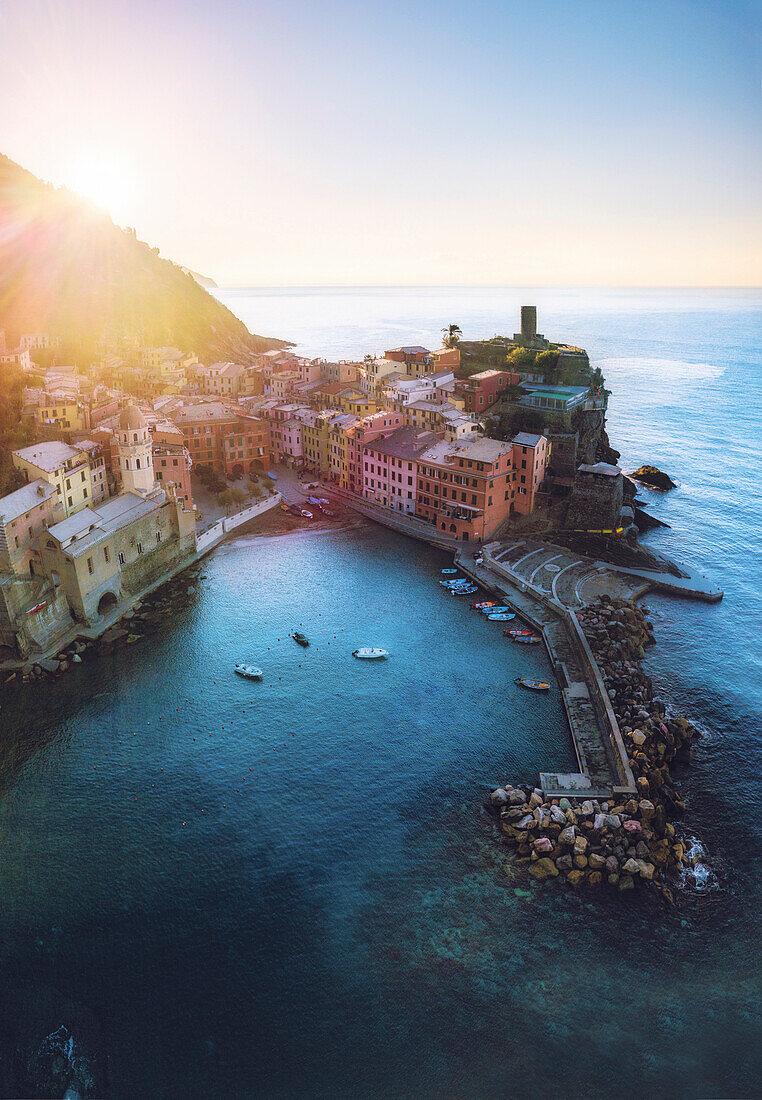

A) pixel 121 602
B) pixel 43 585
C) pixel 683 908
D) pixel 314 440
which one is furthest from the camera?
pixel 314 440

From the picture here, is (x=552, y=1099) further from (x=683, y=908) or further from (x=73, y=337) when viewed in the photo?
(x=73, y=337)

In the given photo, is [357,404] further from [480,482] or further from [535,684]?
[535,684]

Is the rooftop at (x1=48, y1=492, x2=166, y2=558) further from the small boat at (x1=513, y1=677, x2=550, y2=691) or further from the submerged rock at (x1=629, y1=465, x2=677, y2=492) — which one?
the submerged rock at (x1=629, y1=465, x2=677, y2=492)

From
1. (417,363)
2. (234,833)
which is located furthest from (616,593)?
(417,363)

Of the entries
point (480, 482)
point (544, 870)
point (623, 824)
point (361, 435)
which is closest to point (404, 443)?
point (361, 435)

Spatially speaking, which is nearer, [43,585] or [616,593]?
[43,585]

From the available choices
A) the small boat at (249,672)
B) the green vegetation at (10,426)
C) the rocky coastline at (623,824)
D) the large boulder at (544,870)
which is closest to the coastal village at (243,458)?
the green vegetation at (10,426)

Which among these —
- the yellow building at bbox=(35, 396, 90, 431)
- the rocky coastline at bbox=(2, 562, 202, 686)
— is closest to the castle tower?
the rocky coastline at bbox=(2, 562, 202, 686)
